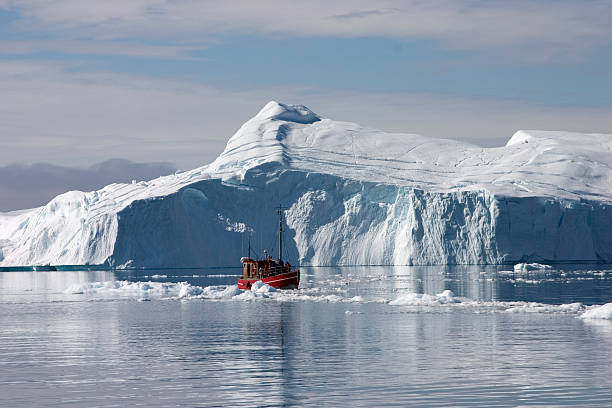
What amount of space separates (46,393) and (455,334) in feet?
34.2

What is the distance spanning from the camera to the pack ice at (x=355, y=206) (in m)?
70.1

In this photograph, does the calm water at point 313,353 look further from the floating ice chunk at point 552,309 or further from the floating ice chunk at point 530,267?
the floating ice chunk at point 530,267

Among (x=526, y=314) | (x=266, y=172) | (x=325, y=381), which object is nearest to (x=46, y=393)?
(x=325, y=381)

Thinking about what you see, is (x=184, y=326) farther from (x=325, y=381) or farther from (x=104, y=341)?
(x=325, y=381)

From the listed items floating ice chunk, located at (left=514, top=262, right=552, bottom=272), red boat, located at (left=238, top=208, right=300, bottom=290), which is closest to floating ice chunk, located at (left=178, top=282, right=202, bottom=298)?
red boat, located at (left=238, top=208, right=300, bottom=290)

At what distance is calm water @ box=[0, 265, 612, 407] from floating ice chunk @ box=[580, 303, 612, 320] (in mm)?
328

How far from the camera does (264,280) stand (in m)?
43.1

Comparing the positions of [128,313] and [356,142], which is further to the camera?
[356,142]

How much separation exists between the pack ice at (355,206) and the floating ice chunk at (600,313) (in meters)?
44.5

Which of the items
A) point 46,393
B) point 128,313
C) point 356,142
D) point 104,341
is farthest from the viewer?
point 356,142

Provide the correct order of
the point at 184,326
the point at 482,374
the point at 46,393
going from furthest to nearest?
the point at 184,326
the point at 482,374
the point at 46,393

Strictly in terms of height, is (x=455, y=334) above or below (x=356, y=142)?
below

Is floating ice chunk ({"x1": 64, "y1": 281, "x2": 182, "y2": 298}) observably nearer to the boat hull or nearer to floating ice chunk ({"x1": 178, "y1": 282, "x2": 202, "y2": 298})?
floating ice chunk ({"x1": 178, "y1": 282, "x2": 202, "y2": 298})

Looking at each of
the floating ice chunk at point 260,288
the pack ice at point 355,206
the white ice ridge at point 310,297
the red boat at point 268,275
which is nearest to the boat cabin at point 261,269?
the red boat at point 268,275
